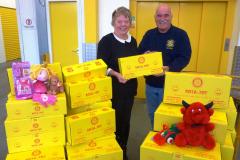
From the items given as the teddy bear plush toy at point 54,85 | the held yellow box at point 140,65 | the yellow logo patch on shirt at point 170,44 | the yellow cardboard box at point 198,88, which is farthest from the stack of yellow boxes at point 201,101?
the teddy bear plush toy at point 54,85

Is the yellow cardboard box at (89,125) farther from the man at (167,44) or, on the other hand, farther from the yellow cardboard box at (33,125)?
the man at (167,44)

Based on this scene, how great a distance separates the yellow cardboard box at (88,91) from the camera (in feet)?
5.21

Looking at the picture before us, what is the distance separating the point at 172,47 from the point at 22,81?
127 centimetres

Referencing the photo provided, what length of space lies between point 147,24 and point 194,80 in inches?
94.8

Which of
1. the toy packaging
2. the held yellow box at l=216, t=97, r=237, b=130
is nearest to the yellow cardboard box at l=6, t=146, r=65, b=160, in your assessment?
the toy packaging

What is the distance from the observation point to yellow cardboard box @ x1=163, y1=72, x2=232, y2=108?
4.74 feet

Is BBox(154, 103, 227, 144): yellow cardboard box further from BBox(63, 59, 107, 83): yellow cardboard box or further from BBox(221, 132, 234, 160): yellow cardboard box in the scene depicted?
BBox(63, 59, 107, 83): yellow cardboard box

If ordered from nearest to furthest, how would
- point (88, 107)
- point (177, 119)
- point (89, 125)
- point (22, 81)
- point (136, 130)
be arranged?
point (177, 119) < point (22, 81) < point (89, 125) < point (88, 107) < point (136, 130)

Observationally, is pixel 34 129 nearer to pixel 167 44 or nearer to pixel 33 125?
pixel 33 125

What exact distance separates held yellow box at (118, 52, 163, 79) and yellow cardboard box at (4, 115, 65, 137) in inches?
23.3

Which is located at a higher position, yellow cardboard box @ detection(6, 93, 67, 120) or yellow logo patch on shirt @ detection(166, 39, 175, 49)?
yellow logo patch on shirt @ detection(166, 39, 175, 49)

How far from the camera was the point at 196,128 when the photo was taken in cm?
129

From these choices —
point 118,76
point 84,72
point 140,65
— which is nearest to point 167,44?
point 140,65

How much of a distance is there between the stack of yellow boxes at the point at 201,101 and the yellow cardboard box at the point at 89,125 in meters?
0.39
